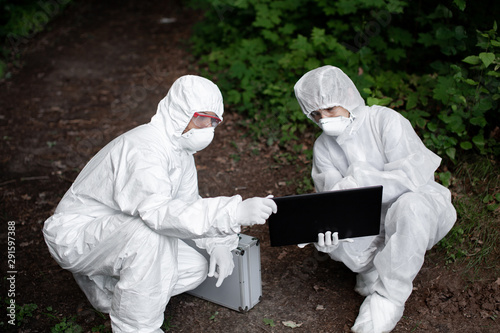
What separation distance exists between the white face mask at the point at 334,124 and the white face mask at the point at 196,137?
2.26 ft

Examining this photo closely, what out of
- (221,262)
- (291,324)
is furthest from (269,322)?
(221,262)

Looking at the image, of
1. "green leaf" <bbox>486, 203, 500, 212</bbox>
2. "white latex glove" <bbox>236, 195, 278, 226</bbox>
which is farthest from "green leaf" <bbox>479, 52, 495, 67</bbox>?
"white latex glove" <bbox>236, 195, 278, 226</bbox>

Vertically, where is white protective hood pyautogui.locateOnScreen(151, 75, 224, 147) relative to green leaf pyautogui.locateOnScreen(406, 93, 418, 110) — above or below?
above

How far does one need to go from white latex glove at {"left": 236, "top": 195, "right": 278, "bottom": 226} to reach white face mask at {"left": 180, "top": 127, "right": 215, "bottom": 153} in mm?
527

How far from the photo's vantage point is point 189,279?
3.11 meters

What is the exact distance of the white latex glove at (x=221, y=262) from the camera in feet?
9.73

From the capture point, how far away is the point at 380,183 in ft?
10.1

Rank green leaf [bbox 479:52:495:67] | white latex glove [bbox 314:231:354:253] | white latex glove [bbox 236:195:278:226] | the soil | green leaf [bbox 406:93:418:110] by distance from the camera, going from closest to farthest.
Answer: white latex glove [bbox 236:195:278:226] < white latex glove [bbox 314:231:354:253] < the soil < green leaf [bbox 479:52:495:67] < green leaf [bbox 406:93:418:110]

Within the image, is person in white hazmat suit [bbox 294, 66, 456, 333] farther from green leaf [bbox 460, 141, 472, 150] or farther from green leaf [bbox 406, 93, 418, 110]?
green leaf [bbox 406, 93, 418, 110]

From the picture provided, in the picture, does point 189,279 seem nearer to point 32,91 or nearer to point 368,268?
point 368,268

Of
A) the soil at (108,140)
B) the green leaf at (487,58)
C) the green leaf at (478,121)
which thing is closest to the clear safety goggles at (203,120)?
the soil at (108,140)

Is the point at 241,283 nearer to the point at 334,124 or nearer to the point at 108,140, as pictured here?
the point at 334,124

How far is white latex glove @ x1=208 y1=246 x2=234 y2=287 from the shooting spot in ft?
9.73

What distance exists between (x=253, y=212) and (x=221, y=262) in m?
0.60
